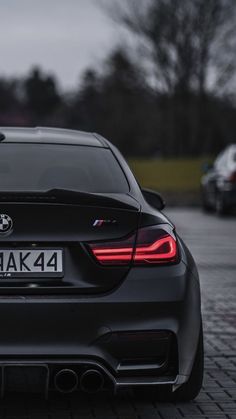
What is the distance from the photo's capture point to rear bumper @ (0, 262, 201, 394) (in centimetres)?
466

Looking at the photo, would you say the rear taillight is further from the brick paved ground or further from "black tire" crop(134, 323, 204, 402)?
the brick paved ground

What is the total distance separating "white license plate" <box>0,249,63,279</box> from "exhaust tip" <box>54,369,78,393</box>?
432 mm

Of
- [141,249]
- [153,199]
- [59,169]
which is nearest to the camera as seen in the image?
[141,249]

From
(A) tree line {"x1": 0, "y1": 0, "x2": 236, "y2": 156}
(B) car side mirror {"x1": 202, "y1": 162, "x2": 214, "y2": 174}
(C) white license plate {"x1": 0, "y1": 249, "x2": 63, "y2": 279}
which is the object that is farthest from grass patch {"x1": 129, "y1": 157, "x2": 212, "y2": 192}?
(C) white license plate {"x1": 0, "y1": 249, "x2": 63, "y2": 279}

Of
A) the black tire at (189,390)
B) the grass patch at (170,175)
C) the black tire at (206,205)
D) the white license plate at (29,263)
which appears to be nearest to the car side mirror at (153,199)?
the black tire at (189,390)

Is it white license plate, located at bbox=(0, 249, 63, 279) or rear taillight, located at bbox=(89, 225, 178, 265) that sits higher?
rear taillight, located at bbox=(89, 225, 178, 265)

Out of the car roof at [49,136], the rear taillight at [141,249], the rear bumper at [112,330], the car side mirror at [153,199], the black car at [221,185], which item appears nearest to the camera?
the rear bumper at [112,330]

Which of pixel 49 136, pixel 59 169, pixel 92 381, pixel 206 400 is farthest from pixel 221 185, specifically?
pixel 92 381

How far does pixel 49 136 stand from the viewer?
6.22 m

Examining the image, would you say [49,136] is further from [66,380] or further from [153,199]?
[66,380]

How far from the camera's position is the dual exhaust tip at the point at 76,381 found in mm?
4738

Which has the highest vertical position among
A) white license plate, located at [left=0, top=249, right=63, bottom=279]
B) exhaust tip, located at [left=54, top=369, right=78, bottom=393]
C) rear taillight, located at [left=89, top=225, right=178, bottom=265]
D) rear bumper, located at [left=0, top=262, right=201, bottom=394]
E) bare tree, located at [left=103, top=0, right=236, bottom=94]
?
rear taillight, located at [left=89, top=225, right=178, bottom=265]

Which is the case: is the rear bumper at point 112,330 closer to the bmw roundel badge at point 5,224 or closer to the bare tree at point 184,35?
the bmw roundel badge at point 5,224

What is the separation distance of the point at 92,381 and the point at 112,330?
265 millimetres
